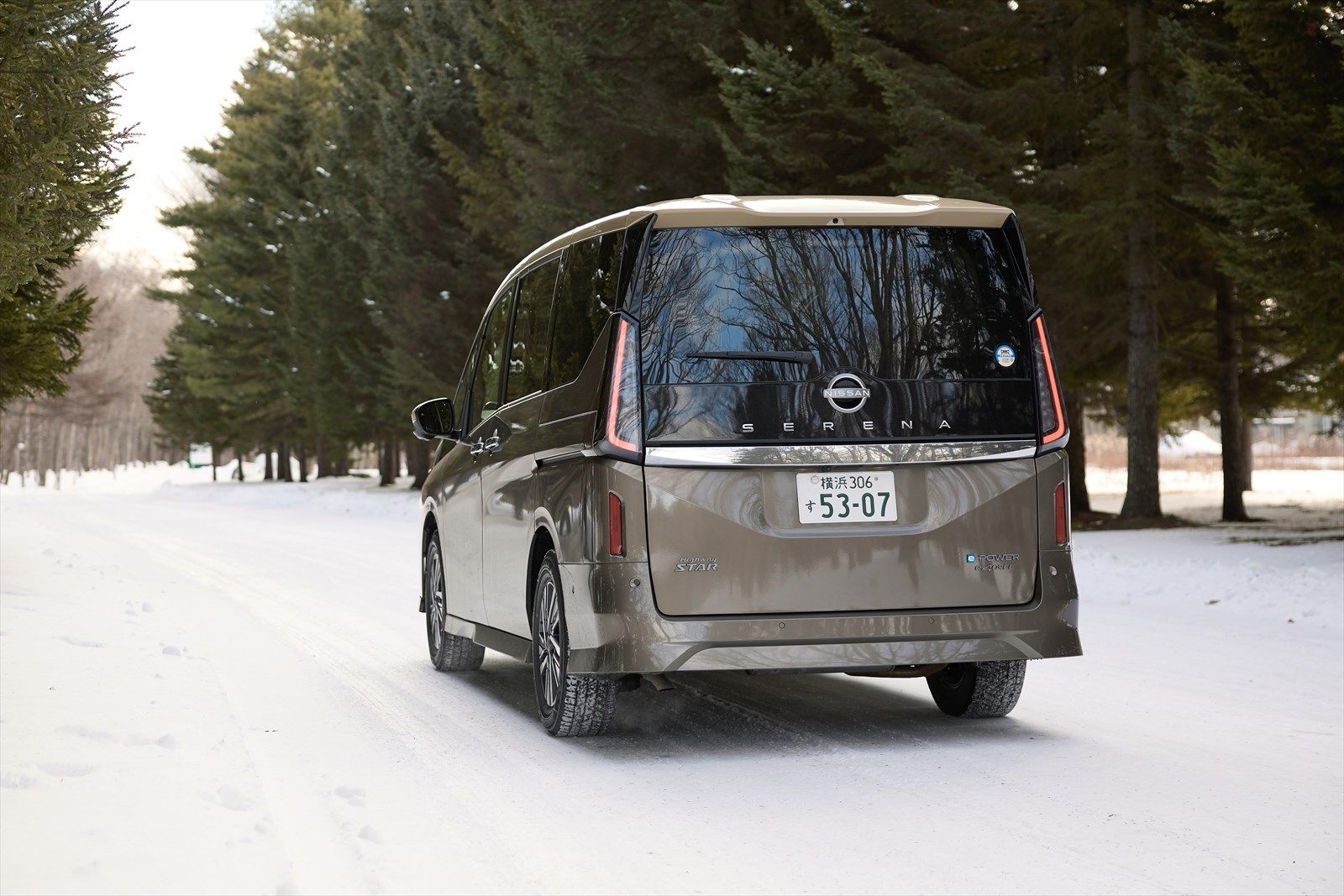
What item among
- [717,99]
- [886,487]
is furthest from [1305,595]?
[717,99]

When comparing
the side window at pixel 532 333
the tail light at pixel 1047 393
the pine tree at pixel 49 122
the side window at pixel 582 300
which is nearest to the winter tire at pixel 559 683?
the side window at pixel 582 300

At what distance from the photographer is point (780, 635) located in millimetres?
6707

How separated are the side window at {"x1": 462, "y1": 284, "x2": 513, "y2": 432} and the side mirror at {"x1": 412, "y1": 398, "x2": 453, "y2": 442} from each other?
0.43ft

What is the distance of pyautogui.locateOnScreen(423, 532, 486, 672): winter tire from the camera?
9.93 meters

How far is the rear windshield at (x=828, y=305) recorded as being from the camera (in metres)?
6.75

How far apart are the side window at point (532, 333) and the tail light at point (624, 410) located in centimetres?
116

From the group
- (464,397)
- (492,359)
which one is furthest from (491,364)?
(464,397)

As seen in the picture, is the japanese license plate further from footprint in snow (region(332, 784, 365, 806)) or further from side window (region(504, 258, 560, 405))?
footprint in snow (region(332, 784, 365, 806))

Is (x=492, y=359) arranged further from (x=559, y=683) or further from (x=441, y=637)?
(x=559, y=683)

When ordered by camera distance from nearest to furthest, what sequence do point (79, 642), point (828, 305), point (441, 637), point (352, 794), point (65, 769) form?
point (352, 794) < point (65, 769) < point (828, 305) < point (441, 637) < point (79, 642)

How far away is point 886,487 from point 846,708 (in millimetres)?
1838

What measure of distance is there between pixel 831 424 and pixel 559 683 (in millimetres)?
1777

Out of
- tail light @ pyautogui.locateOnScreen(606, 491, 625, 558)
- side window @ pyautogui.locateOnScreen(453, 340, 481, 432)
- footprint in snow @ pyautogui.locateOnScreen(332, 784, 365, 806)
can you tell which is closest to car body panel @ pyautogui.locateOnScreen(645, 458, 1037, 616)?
tail light @ pyautogui.locateOnScreen(606, 491, 625, 558)

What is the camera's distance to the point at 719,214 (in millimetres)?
6898
